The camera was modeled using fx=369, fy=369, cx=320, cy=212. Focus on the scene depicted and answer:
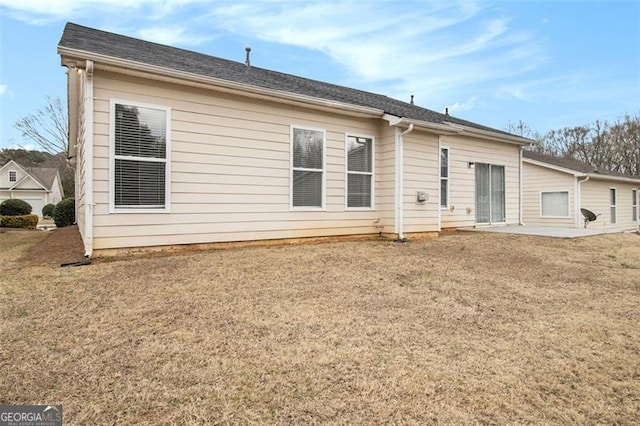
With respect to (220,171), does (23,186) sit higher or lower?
higher

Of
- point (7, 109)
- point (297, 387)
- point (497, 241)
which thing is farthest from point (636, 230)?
point (7, 109)

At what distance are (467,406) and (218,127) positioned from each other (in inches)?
232

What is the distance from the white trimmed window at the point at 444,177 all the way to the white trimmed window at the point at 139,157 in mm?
7405

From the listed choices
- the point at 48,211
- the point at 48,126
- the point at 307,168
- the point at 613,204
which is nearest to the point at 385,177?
the point at 307,168

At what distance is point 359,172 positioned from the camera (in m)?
8.40

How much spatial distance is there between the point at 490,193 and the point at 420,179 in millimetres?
4368

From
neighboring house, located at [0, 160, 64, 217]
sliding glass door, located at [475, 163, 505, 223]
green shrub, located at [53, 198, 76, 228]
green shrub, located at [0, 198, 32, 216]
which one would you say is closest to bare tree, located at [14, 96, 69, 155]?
neighboring house, located at [0, 160, 64, 217]

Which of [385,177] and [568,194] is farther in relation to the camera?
[568,194]

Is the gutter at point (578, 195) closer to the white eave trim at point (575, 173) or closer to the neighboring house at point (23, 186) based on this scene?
the white eave trim at point (575, 173)

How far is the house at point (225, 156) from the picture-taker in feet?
18.6

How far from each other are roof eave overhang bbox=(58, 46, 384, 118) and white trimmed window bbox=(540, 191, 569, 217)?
1129cm

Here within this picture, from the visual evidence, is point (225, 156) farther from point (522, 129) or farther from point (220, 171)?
point (522, 129)

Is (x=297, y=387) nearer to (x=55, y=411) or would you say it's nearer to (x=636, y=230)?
(x=55, y=411)

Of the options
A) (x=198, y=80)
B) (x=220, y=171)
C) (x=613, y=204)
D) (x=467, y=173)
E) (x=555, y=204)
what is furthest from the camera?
(x=613, y=204)
